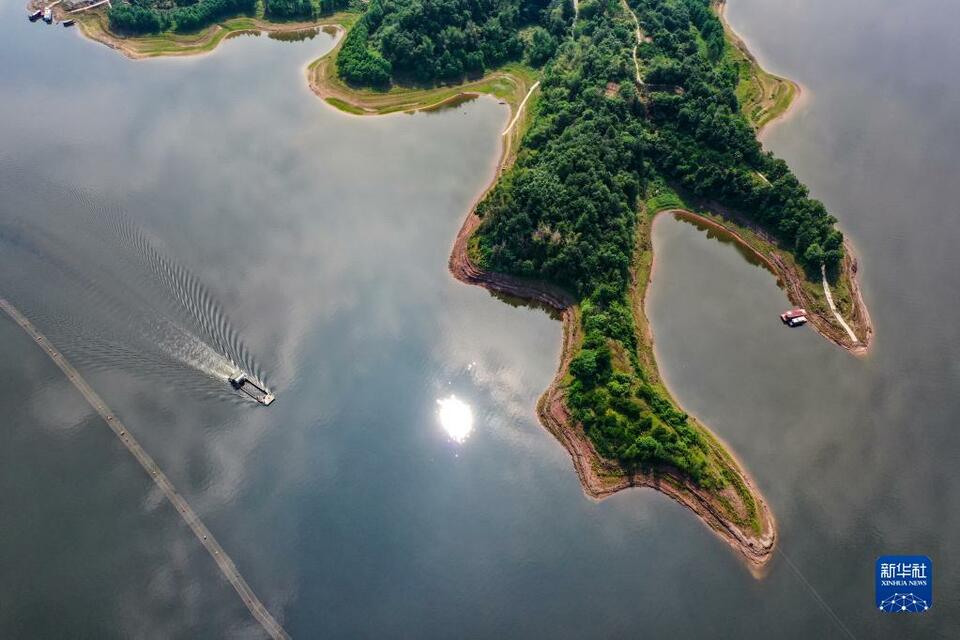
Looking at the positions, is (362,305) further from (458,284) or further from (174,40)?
(174,40)

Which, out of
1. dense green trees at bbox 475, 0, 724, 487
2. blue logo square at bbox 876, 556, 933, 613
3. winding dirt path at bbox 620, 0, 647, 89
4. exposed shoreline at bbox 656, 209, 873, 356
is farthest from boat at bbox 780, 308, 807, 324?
winding dirt path at bbox 620, 0, 647, 89

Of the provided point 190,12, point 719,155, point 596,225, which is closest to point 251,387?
point 596,225

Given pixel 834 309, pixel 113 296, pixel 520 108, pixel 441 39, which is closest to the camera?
pixel 113 296

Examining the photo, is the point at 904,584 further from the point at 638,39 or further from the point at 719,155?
the point at 638,39

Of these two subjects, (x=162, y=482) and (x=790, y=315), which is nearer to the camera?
(x=162, y=482)

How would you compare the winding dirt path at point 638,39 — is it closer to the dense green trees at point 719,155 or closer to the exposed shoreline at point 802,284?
the dense green trees at point 719,155

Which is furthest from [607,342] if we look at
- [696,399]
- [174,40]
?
[174,40]

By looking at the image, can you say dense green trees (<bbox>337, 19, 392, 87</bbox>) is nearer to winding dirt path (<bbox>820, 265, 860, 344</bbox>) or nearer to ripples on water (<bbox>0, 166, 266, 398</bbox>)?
ripples on water (<bbox>0, 166, 266, 398</bbox>)
